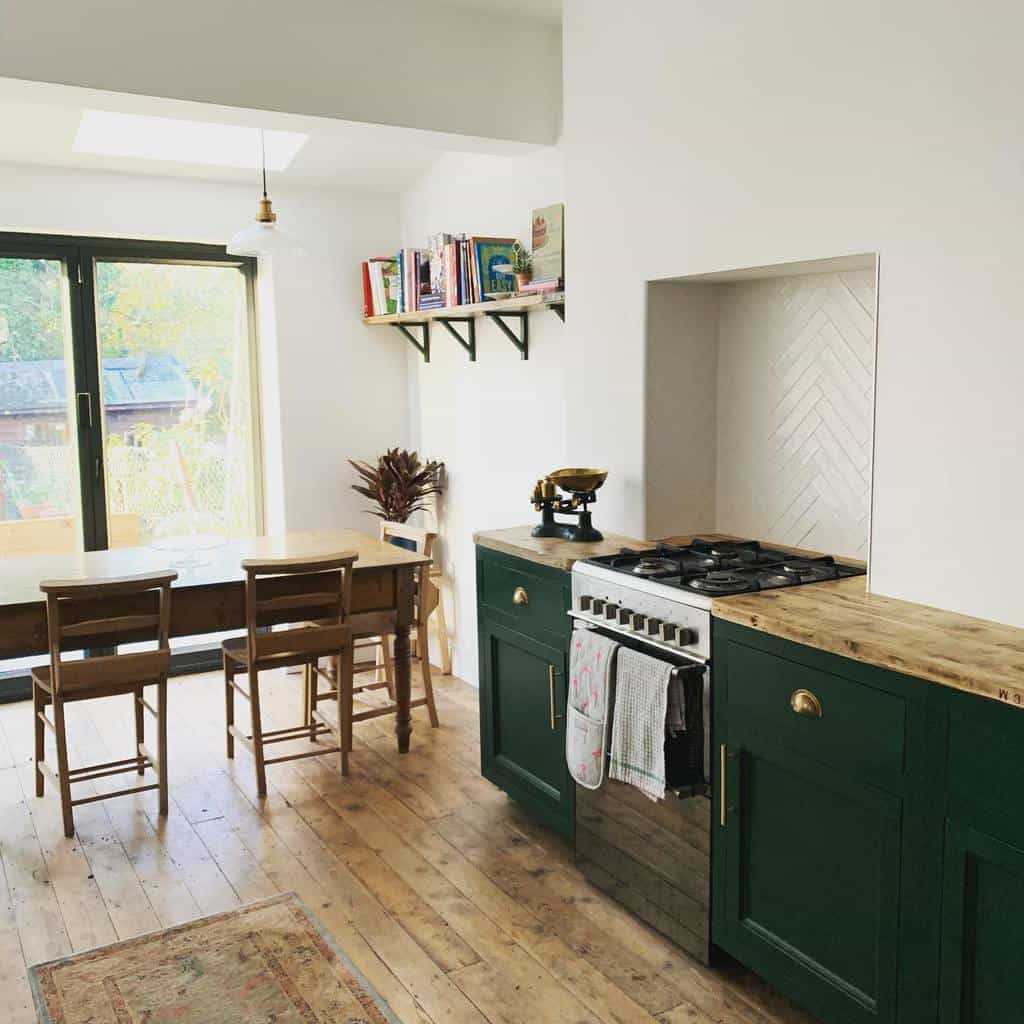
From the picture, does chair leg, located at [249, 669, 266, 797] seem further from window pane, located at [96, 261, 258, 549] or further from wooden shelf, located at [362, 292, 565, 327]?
wooden shelf, located at [362, 292, 565, 327]

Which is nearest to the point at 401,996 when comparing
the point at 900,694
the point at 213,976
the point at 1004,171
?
the point at 213,976

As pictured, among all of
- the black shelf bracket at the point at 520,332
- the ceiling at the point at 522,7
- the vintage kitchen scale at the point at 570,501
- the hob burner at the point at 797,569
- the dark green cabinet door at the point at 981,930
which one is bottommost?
the dark green cabinet door at the point at 981,930

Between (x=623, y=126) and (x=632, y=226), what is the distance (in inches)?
12.6

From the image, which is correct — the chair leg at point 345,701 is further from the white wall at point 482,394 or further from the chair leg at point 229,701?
the white wall at point 482,394

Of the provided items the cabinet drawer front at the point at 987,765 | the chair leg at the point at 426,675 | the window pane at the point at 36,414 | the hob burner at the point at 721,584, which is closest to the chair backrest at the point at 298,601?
the chair leg at the point at 426,675

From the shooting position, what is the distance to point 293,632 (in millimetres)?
3783

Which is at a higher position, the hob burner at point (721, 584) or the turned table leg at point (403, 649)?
the hob burner at point (721, 584)

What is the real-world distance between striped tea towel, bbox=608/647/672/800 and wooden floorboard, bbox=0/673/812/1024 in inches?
19.3

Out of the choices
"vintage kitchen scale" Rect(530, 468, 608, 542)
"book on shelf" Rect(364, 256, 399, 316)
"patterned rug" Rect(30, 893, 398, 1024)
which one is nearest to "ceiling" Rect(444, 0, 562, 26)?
"book on shelf" Rect(364, 256, 399, 316)

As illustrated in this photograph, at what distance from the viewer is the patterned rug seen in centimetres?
247

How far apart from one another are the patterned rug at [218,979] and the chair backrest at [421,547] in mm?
1733

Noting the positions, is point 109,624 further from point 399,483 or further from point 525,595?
point 399,483

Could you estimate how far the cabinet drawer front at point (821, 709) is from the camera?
2.01 meters

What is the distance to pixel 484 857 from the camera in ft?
10.7
